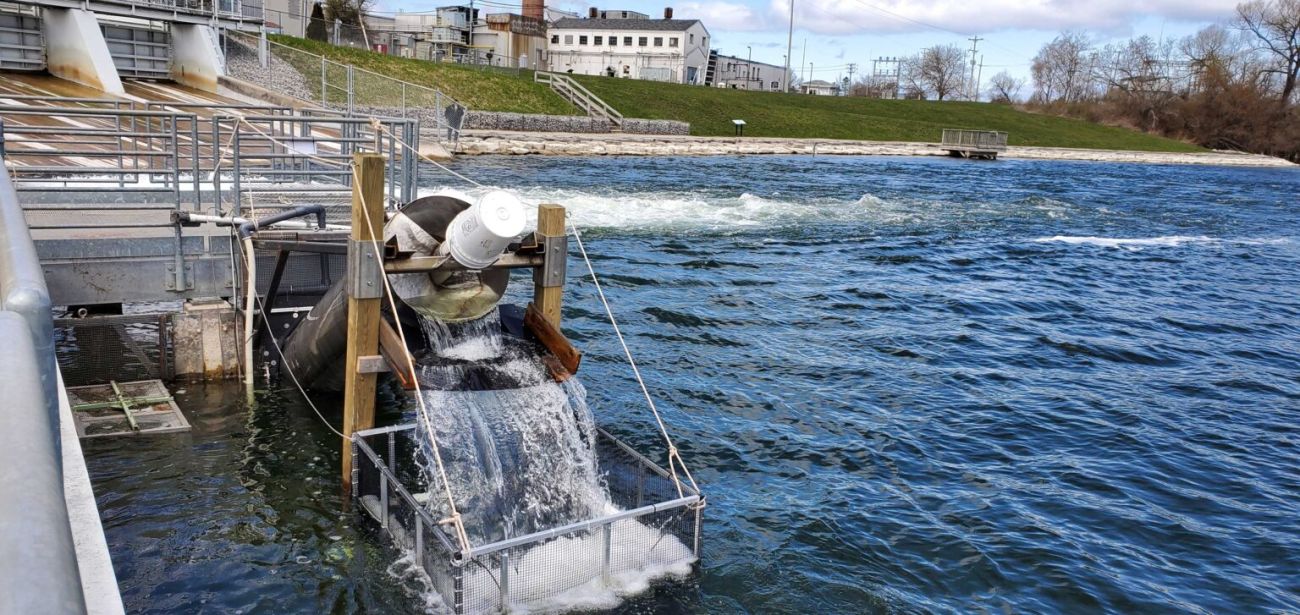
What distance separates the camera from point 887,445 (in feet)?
37.8

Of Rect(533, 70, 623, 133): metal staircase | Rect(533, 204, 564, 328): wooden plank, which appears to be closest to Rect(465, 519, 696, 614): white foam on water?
Rect(533, 204, 564, 328): wooden plank

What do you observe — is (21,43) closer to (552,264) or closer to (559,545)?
(552,264)

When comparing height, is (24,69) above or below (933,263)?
above

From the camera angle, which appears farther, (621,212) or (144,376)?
(621,212)

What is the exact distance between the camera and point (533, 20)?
99812 millimetres

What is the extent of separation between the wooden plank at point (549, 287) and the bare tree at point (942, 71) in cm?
15180

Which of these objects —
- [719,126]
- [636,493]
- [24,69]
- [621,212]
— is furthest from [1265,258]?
[719,126]

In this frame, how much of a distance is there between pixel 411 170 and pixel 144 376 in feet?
13.0

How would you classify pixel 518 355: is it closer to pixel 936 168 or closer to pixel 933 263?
pixel 933 263

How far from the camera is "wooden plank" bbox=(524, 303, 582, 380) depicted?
8.61m

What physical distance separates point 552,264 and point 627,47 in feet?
358

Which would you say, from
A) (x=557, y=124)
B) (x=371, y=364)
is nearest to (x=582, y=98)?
(x=557, y=124)

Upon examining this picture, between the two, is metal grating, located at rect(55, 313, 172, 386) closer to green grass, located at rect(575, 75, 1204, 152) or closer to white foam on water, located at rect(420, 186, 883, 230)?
white foam on water, located at rect(420, 186, 883, 230)

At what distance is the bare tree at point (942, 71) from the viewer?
15562 centimetres
